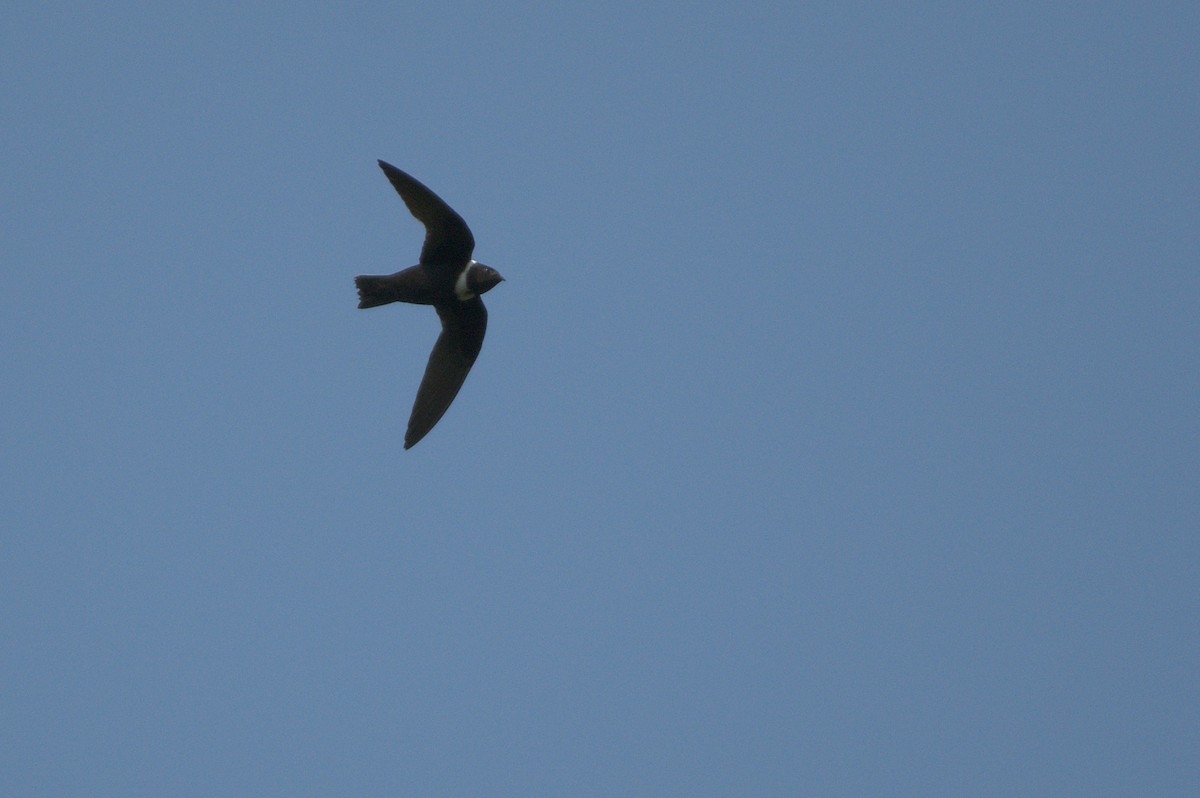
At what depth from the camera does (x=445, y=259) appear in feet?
35.5

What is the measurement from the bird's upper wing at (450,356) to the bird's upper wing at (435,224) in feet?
1.45

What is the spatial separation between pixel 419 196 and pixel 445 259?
0.50 m

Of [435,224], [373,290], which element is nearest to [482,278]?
[435,224]

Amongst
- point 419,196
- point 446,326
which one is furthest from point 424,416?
point 419,196

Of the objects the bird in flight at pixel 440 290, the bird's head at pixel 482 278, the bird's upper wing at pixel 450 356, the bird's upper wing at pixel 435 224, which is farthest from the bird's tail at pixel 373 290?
the bird's upper wing at pixel 450 356

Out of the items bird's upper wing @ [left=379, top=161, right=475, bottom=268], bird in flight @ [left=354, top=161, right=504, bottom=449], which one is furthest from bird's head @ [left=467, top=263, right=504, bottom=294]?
bird's upper wing @ [left=379, top=161, right=475, bottom=268]

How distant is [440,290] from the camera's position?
10859 millimetres

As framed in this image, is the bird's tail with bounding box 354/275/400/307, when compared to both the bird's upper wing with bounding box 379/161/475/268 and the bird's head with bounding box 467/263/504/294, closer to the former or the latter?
the bird's upper wing with bounding box 379/161/475/268

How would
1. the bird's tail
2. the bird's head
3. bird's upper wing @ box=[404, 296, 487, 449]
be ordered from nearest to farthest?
1. the bird's tail
2. the bird's head
3. bird's upper wing @ box=[404, 296, 487, 449]

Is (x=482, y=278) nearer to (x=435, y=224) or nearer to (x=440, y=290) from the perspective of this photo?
(x=440, y=290)

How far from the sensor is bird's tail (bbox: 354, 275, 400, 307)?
411 inches

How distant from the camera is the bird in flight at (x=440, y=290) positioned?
34.5ft

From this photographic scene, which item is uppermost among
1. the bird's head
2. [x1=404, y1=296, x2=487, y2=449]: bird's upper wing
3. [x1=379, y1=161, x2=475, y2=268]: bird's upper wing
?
[x1=379, y1=161, x2=475, y2=268]: bird's upper wing

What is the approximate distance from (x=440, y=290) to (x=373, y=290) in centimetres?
53
